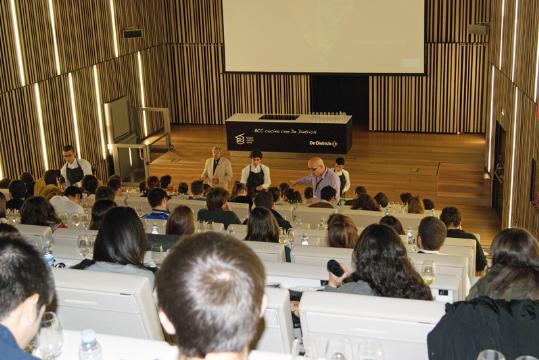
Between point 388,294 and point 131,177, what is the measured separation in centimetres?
1104

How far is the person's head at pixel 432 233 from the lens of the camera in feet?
17.0

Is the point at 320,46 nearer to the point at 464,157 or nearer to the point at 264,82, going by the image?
the point at 264,82

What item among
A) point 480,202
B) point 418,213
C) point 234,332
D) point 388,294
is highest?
point 234,332

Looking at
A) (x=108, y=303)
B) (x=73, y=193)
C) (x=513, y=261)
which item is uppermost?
(x=108, y=303)

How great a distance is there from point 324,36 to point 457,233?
32.9 ft

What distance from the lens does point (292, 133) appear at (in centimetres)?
1495

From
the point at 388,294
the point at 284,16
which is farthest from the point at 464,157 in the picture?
the point at 388,294

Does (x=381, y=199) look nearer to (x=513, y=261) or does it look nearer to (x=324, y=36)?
(x=513, y=261)

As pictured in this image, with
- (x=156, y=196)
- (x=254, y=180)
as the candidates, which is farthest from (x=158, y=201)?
(x=254, y=180)

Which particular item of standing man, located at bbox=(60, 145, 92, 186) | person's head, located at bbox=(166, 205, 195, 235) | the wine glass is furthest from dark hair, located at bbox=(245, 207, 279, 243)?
standing man, located at bbox=(60, 145, 92, 186)

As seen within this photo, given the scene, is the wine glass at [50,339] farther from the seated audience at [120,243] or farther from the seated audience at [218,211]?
the seated audience at [218,211]

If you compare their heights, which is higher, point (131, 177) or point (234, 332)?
point (234, 332)

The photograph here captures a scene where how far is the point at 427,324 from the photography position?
2.52 meters

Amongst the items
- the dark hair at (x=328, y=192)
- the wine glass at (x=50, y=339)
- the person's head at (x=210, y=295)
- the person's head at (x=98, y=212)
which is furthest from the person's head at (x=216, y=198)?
the person's head at (x=210, y=295)
